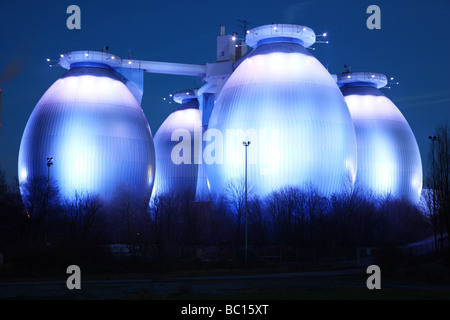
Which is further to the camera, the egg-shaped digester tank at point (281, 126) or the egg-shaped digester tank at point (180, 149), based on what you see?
the egg-shaped digester tank at point (180, 149)

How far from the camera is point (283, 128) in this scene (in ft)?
218

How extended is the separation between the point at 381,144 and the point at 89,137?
36.9 m

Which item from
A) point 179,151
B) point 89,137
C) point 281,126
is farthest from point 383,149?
point 89,137

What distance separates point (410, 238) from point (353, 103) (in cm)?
2671

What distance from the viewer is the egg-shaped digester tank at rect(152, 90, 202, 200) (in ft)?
300

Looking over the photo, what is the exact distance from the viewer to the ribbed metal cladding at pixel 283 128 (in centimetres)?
6650

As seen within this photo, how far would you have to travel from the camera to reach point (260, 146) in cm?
6638

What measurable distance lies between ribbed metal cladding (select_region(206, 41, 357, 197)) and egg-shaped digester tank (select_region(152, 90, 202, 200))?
63.5 feet

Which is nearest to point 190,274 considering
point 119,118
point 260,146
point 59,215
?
point 260,146

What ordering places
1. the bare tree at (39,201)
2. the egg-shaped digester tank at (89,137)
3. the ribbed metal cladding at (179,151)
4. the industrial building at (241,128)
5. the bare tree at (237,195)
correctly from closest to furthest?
1. the bare tree at (39,201)
2. the bare tree at (237,195)
3. the industrial building at (241,128)
4. the egg-shaped digester tank at (89,137)
5. the ribbed metal cladding at (179,151)

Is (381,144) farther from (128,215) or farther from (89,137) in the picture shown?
(89,137)

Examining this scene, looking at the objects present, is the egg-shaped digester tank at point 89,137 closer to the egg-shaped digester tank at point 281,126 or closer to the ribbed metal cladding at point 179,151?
the egg-shaped digester tank at point 281,126

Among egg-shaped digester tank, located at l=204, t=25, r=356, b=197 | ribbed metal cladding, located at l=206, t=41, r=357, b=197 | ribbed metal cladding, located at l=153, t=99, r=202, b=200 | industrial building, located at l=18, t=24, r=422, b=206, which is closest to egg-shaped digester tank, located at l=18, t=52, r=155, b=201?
industrial building, located at l=18, t=24, r=422, b=206

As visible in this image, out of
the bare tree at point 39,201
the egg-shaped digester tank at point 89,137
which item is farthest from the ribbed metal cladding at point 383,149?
the bare tree at point 39,201
